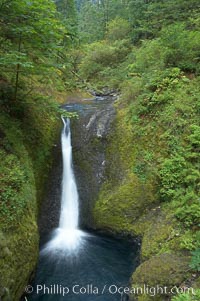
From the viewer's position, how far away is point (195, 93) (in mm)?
8188

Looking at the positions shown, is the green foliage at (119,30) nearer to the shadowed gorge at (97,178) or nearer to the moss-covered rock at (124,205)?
the shadowed gorge at (97,178)

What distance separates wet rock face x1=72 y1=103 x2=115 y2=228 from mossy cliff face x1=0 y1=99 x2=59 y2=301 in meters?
1.16

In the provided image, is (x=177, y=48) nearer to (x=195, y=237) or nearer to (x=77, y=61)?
(x=195, y=237)

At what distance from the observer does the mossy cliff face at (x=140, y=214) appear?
16.8ft

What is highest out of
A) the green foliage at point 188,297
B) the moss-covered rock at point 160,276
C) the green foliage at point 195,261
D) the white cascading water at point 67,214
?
the white cascading water at point 67,214

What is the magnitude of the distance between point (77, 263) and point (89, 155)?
3.53m

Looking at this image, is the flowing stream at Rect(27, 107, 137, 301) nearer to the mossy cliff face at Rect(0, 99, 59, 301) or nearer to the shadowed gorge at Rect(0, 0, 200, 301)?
the shadowed gorge at Rect(0, 0, 200, 301)

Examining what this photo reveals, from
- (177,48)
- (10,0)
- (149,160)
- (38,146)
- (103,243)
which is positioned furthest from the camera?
(177,48)

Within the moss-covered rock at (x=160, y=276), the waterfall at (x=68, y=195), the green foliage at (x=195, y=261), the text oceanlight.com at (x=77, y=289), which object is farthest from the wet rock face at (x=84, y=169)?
the green foliage at (x=195, y=261)

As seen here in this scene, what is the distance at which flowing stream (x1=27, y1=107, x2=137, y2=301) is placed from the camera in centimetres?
566

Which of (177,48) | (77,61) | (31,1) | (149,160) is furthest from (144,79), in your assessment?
(77,61)

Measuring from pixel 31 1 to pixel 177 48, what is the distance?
5606 millimetres

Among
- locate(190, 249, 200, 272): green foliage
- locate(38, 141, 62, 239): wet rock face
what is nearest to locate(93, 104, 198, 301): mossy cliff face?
locate(190, 249, 200, 272): green foliage

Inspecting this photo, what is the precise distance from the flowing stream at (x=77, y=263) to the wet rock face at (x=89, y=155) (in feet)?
1.02
